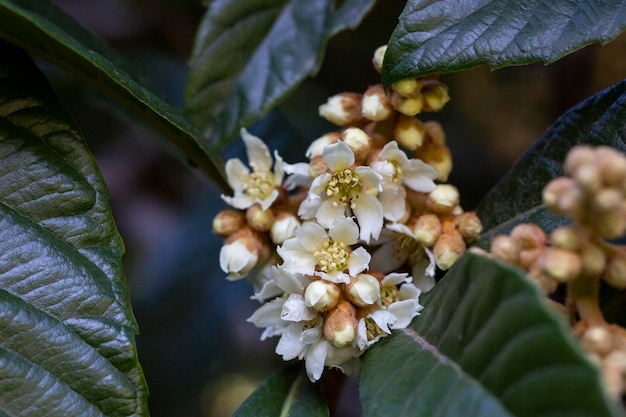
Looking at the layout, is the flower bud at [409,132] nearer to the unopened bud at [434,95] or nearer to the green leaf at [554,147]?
the unopened bud at [434,95]

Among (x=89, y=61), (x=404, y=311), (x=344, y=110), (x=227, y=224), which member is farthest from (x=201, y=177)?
(x=404, y=311)

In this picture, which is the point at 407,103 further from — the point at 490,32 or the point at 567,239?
the point at 567,239

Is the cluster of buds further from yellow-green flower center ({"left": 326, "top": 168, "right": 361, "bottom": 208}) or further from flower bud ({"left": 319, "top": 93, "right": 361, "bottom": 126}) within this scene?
flower bud ({"left": 319, "top": 93, "right": 361, "bottom": 126})

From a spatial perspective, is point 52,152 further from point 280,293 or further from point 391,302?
point 391,302

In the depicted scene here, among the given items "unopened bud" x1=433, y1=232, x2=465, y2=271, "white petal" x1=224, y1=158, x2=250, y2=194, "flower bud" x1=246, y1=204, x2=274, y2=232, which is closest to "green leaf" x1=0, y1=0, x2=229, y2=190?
"white petal" x1=224, y1=158, x2=250, y2=194

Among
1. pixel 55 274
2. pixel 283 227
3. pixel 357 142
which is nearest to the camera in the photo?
pixel 55 274
